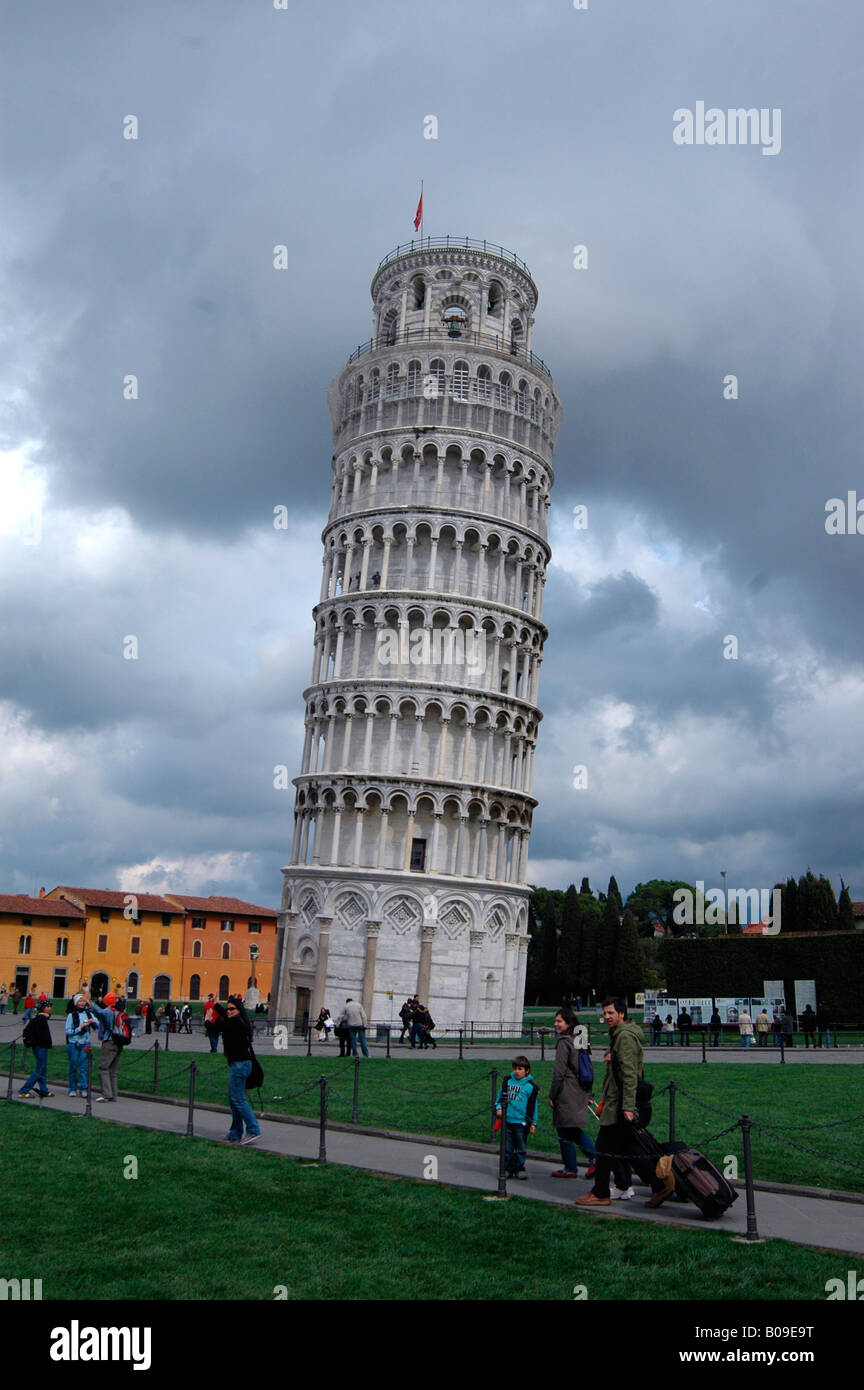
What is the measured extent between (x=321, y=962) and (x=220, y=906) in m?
54.0

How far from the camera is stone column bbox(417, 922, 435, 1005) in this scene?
1925 inches

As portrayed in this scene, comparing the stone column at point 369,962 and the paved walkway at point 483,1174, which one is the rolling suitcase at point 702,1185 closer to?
the paved walkway at point 483,1174

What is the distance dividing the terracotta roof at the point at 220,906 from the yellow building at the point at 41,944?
1043cm

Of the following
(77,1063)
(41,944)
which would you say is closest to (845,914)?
(41,944)

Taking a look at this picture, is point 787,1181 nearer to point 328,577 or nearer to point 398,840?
point 398,840

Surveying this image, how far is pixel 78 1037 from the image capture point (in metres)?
21.3

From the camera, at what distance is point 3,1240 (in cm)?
1080

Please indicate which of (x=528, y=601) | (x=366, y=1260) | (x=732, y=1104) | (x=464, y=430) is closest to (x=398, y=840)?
(x=528, y=601)

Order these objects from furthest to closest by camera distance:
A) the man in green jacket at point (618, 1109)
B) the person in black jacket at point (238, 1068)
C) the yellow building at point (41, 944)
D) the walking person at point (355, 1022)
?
the yellow building at point (41, 944) < the walking person at point (355, 1022) < the person in black jacket at point (238, 1068) < the man in green jacket at point (618, 1109)

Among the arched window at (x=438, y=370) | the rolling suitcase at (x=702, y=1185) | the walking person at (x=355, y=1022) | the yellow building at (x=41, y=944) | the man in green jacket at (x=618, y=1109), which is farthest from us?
the yellow building at (x=41, y=944)

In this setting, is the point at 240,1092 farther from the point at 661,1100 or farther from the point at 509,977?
the point at 509,977

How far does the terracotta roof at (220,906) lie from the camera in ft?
326

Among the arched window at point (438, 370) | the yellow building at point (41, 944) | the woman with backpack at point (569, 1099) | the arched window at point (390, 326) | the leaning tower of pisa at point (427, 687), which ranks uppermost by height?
the arched window at point (390, 326)

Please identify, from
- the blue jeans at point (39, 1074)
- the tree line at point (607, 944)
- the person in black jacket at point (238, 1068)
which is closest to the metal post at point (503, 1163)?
the person in black jacket at point (238, 1068)
